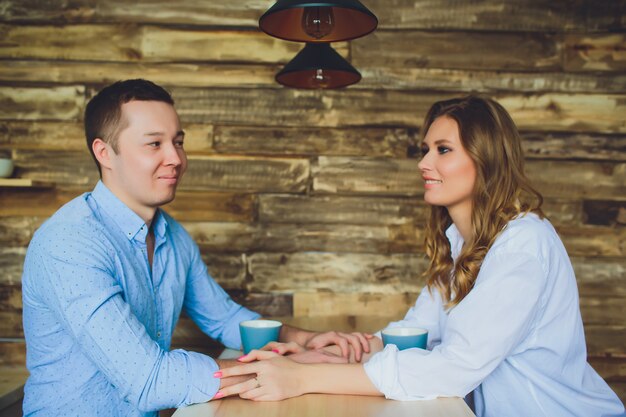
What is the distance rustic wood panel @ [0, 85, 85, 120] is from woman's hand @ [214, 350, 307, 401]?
1.92 meters

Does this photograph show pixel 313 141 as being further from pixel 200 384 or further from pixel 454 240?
pixel 200 384

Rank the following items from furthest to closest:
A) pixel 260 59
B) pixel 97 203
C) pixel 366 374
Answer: pixel 260 59
pixel 97 203
pixel 366 374

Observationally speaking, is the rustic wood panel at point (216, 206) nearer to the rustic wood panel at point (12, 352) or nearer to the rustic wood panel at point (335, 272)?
the rustic wood panel at point (335, 272)

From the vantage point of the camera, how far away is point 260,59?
2848 millimetres

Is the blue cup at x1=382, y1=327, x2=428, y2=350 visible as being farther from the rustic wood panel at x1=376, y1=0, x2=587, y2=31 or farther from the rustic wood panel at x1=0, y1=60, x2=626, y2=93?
the rustic wood panel at x1=376, y1=0, x2=587, y2=31

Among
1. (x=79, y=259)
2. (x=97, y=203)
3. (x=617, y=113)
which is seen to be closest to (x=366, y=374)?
(x=79, y=259)

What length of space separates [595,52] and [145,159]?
88.4 inches

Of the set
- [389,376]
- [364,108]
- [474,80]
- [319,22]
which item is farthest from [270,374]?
[474,80]

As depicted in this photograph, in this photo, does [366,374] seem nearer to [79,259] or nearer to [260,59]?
[79,259]

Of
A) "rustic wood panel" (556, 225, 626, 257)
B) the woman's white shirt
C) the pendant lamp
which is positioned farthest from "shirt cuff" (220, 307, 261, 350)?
"rustic wood panel" (556, 225, 626, 257)

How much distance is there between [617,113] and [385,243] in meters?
1.29

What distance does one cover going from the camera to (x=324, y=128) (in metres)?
2.86

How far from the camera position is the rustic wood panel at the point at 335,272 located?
9.47 feet

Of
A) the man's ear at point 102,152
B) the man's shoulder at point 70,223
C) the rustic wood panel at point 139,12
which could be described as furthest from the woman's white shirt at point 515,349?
the rustic wood panel at point 139,12
